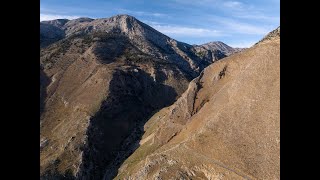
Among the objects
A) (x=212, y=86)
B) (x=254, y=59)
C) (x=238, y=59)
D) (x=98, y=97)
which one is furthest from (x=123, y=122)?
(x=254, y=59)

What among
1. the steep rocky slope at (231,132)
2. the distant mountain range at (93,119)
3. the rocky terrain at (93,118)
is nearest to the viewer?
the steep rocky slope at (231,132)

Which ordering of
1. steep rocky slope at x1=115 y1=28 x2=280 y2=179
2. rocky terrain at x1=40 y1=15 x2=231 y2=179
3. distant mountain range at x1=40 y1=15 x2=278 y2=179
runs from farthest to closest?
1. rocky terrain at x1=40 y1=15 x2=231 y2=179
2. distant mountain range at x1=40 y1=15 x2=278 y2=179
3. steep rocky slope at x1=115 y1=28 x2=280 y2=179

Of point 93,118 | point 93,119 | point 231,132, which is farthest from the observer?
point 93,118

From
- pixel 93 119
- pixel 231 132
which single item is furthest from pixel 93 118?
pixel 231 132

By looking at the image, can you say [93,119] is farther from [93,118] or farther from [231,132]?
[231,132]

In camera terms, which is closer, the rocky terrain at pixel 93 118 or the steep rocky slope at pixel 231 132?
the steep rocky slope at pixel 231 132

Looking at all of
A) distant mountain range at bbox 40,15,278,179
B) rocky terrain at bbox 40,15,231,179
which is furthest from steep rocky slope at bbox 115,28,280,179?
rocky terrain at bbox 40,15,231,179

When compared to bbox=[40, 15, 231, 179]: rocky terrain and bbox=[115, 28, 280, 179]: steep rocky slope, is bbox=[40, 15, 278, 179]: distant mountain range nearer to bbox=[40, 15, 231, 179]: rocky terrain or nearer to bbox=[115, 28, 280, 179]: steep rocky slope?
bbox=[40, 15, 231, 179]: rocky terrain

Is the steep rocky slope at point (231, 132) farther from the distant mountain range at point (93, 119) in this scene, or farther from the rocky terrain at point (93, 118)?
the rocky terrain at point (93, 118)

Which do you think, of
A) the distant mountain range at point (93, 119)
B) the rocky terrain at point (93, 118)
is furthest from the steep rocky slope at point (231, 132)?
the rocky terrain at point (93, 118)
